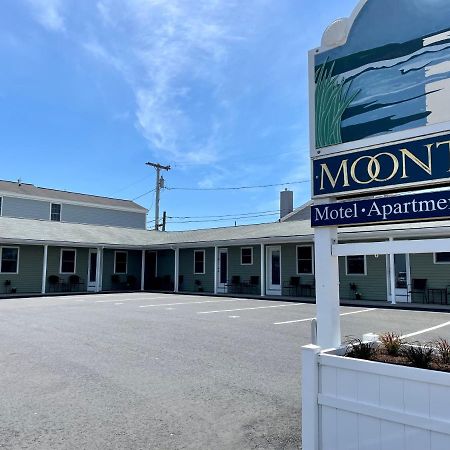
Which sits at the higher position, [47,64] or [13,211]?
[47,64]

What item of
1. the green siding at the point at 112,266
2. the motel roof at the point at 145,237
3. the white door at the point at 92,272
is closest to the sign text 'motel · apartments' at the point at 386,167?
the motel roof at the point at 145,237

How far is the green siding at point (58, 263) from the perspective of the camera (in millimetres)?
22281

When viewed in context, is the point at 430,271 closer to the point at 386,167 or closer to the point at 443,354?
the point at 443,354

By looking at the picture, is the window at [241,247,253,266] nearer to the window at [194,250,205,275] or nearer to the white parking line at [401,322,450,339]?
the window at [194,250,205,275]

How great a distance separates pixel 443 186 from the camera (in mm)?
3109

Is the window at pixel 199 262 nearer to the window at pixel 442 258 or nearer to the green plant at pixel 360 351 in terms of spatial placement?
the window at pixel 442 258

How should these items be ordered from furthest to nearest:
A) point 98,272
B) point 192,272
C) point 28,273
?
point 192,272 → point 98,272 → point 28,273

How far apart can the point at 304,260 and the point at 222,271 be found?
535cm

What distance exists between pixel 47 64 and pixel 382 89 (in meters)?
12.4

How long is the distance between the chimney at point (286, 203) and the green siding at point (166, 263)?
1123cm

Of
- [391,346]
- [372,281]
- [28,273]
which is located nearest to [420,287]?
[372,281]

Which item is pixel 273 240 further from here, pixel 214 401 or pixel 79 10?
pixel 214 401

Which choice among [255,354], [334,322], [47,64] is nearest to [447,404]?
[334,322]

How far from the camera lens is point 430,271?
1595 cm
